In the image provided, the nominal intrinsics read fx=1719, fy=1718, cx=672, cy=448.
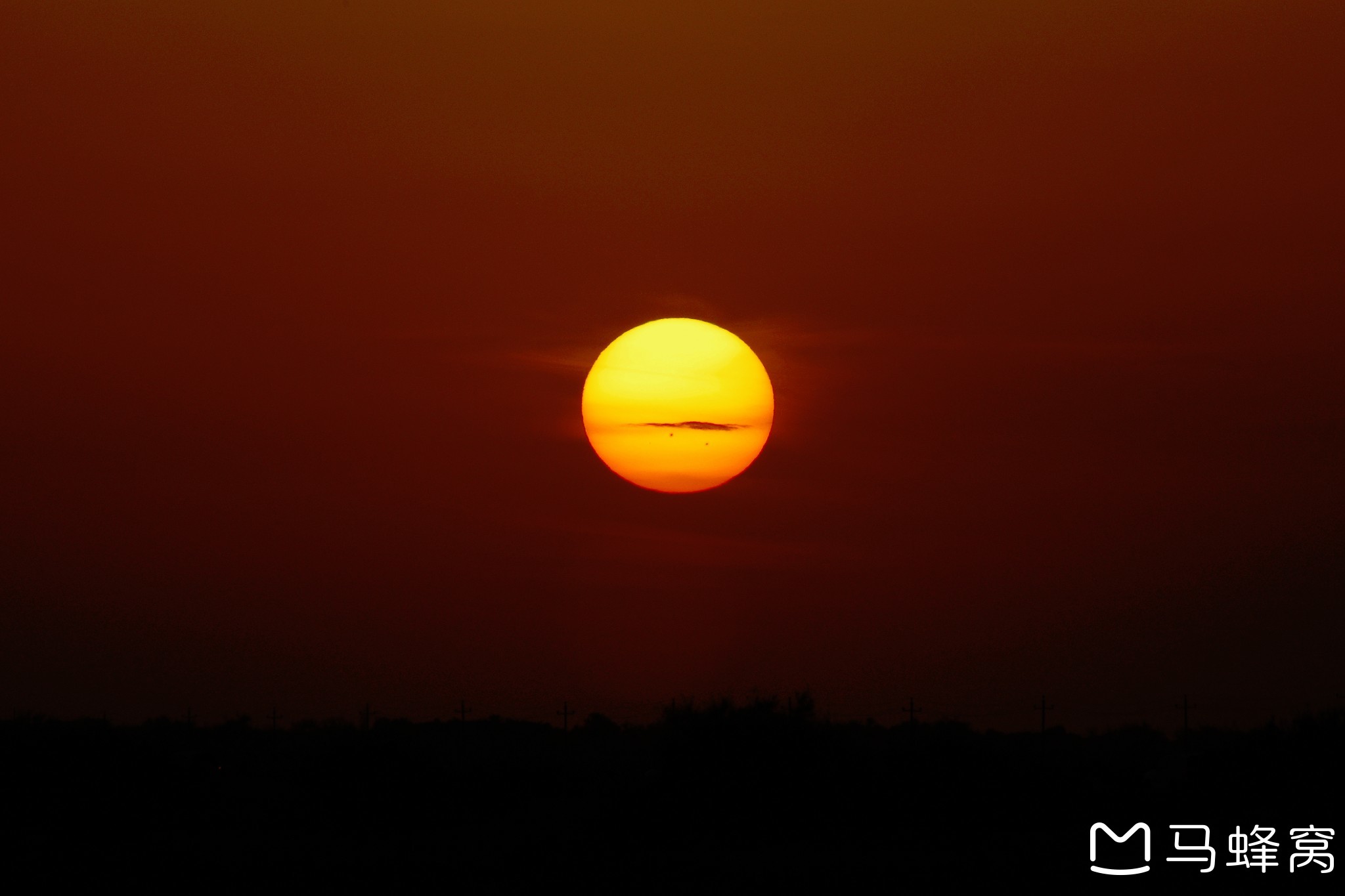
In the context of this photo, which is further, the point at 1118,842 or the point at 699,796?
the point at 699,796

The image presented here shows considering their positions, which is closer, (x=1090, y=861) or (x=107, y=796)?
(x=1090, y=861)

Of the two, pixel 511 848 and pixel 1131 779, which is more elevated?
pixel 1131 779

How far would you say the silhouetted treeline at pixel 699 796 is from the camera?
1673 inches

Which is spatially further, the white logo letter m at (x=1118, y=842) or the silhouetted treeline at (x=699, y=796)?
the silhouetted treeline at (x=699, y=796)

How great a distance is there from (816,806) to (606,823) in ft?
19.9

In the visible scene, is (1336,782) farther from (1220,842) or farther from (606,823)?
(606,823)

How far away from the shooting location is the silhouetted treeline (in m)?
42.5

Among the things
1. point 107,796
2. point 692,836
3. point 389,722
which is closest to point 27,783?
point 107,796

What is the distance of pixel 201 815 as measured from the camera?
51.0 metres

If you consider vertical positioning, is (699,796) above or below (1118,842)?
above

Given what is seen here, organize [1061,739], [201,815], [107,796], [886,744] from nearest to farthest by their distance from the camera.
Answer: [201,815] < [107,796] < [886,744] < [1061,739]

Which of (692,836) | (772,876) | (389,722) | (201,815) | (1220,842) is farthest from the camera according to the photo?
(389,722)

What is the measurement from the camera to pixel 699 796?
48062 mm

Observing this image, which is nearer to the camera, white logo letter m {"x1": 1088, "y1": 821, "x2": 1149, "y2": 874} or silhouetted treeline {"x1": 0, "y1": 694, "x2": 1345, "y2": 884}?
white logo letter m {"x1": 1088, "y1": 821, "x2": 1149, "y2": 874}
